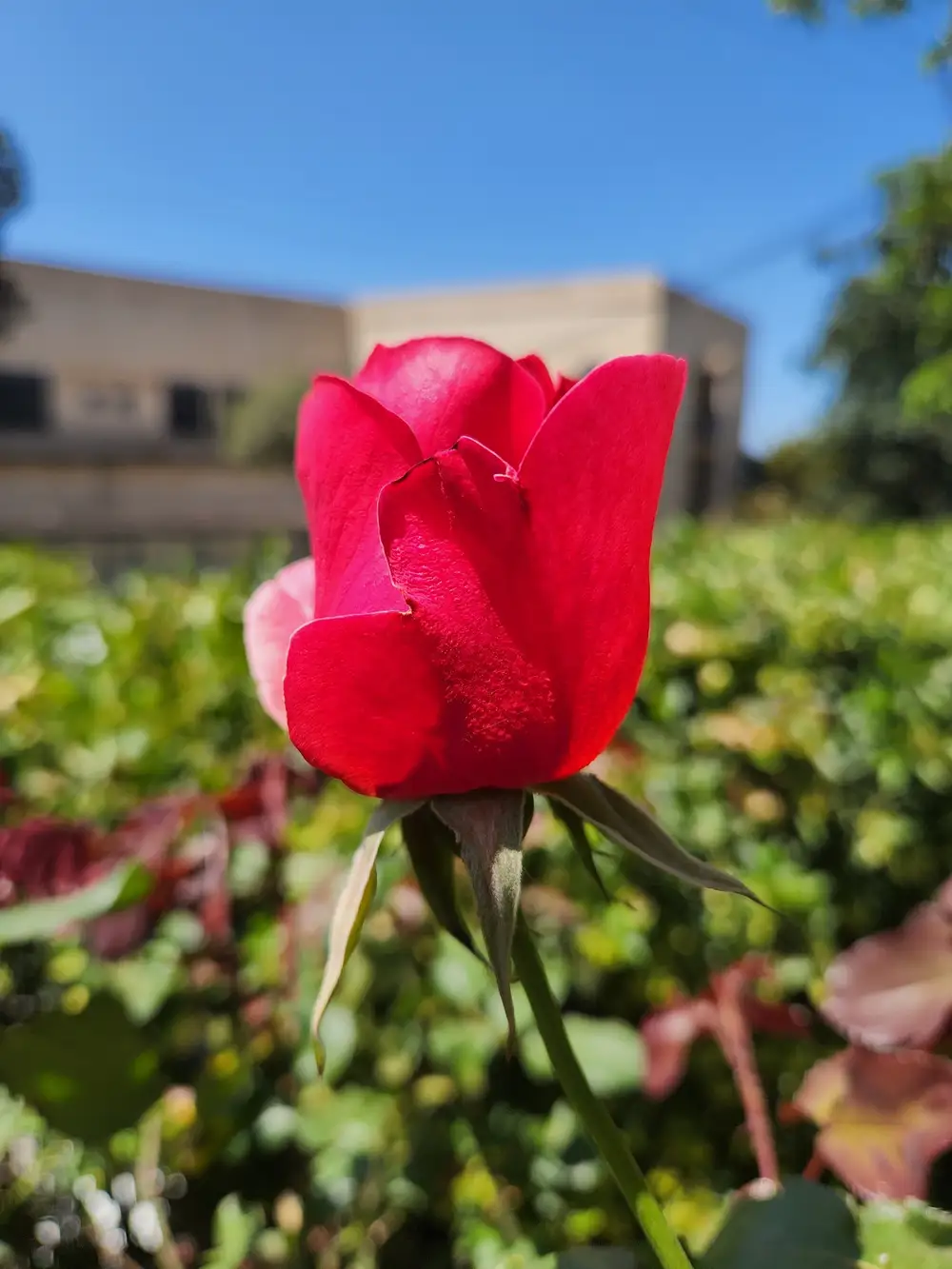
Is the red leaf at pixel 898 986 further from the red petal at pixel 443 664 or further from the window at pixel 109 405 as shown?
the window at pixel 109 405

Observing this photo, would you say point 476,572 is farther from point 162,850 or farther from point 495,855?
point 162,850

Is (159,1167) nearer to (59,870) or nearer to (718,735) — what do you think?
(59,870)

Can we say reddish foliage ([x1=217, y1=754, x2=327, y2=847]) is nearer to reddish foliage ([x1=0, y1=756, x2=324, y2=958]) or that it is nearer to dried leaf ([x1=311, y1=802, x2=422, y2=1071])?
reddish foliage ([x1=0, y1=756, x2=324, y2=958])

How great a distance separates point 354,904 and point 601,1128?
0.09 meters

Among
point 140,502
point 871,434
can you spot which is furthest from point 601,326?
point 140,502

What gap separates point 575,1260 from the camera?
1.10 ft

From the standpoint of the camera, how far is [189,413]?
650 inches

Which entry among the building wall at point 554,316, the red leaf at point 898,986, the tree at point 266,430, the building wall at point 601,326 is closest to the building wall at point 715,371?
the building wall at point 601,326

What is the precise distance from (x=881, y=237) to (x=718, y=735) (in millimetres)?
10154

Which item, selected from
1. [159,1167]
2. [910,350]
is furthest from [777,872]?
[910,350]

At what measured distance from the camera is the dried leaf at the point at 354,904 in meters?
0.25

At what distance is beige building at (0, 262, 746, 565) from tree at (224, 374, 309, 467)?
0.90 feet

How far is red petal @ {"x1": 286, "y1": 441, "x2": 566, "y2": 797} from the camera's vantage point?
257mm

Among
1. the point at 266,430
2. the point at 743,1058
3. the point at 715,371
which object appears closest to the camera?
the point at 743,1058
